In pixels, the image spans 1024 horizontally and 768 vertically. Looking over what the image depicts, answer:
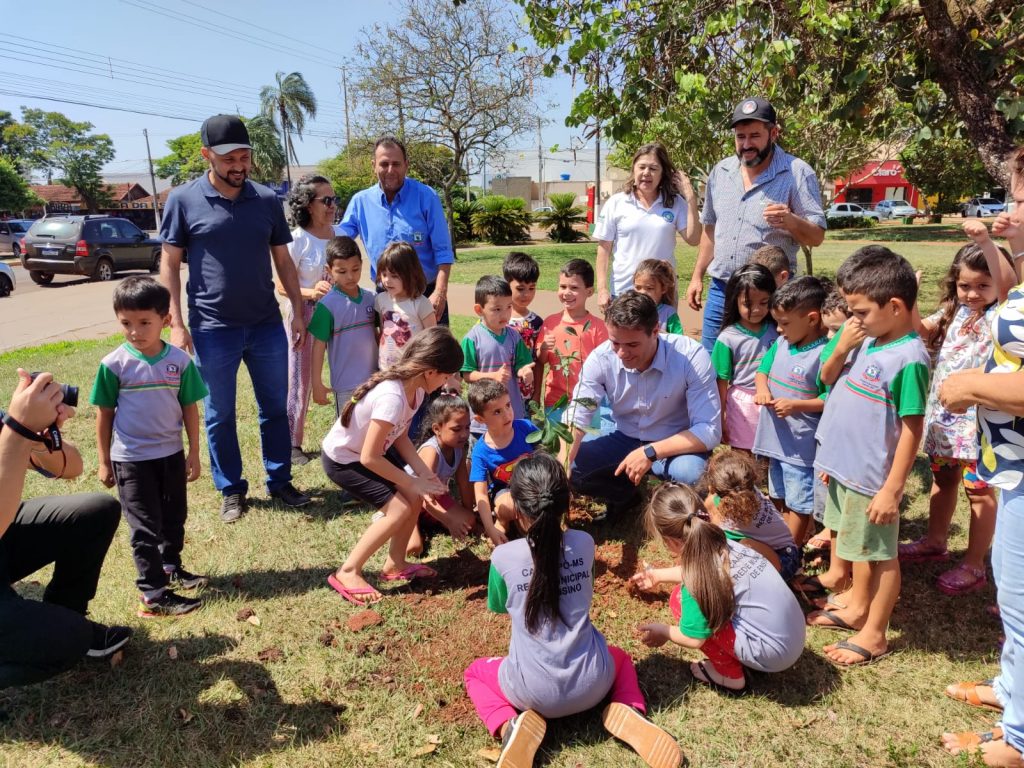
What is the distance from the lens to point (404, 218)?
4859 millimetres

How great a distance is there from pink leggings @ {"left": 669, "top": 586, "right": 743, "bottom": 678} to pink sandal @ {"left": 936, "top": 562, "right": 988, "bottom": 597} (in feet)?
4.49

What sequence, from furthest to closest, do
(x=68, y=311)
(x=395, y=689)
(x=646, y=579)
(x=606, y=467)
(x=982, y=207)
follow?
(x=982, y=207)
(x=68, y=311)
(x=606, y=467)
(x=646, y=579)
(x=395, y=689)

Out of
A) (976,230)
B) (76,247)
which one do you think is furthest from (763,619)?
(76,247)

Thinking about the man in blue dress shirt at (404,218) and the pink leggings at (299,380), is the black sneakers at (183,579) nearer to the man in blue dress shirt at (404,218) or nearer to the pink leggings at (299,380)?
the pink leggings at (299,380)

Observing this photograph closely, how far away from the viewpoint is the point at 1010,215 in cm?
260

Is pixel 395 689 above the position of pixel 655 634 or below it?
below

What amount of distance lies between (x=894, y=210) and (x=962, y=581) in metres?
51.4

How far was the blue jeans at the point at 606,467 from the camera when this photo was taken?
4.09 m

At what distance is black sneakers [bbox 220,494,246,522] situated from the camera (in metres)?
4.30

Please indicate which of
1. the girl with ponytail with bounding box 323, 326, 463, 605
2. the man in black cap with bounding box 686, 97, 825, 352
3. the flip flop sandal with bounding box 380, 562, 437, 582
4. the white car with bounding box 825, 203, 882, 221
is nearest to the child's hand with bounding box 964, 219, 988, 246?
the man in black cap with bounding box 686, 97, 825, 352

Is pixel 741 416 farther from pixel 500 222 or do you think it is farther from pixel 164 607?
pixel 500 222

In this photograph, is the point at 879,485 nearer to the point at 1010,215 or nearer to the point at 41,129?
the point at 1010,215

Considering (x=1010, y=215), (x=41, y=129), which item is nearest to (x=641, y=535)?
(x=1010, y=215)

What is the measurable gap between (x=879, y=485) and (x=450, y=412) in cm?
207
